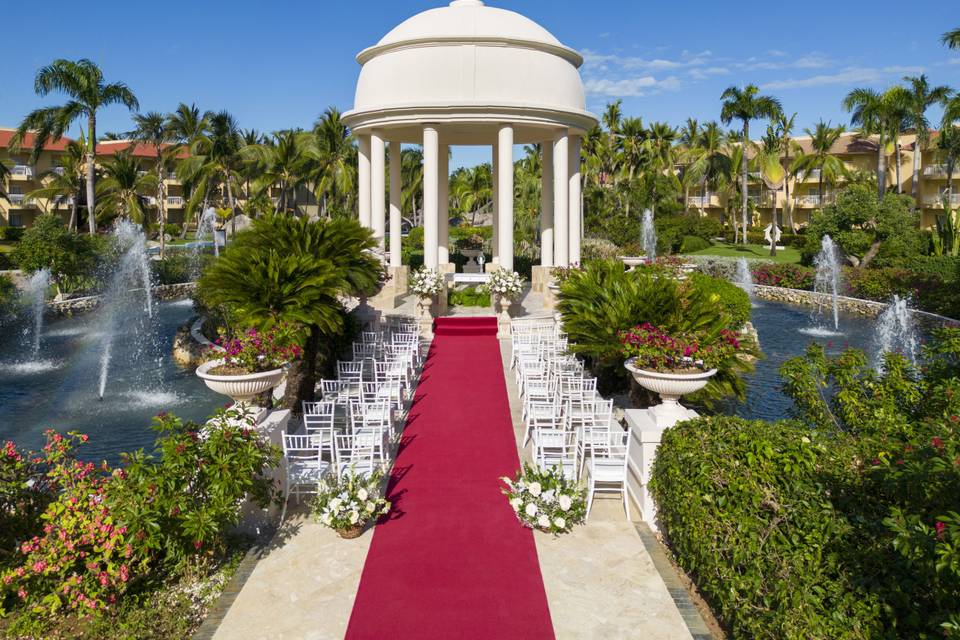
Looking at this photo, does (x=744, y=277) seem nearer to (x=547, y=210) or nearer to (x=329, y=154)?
(x=547, y=210)

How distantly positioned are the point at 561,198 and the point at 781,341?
36.2 feet

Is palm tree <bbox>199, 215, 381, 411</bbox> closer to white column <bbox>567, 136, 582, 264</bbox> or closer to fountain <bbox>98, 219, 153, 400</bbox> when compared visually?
white column <bbox>567, 136, 582, 264</bbox>

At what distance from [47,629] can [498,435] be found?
7.78 metres

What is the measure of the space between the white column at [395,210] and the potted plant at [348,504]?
1816cm

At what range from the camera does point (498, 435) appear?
12.7 metres

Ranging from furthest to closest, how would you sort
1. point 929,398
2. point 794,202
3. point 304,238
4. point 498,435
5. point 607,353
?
1. point 794,202
2. point 304,238
3. point 607,353
4. point 498,435
5. point 929,398

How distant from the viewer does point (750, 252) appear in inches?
2212

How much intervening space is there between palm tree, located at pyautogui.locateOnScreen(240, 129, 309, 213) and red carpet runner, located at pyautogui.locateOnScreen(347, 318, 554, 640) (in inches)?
1629

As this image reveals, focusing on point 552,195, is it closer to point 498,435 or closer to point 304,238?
point 304,238

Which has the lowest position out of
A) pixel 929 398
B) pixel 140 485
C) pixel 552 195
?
pixel 140 485

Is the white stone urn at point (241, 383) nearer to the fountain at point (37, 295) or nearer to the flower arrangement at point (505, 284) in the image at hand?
the flower arrangement at point (505, 284)

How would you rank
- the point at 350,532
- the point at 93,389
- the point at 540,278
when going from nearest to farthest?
the point at 350,532
the point at 93,389
the point at 540,278

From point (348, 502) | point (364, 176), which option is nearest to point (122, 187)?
point (364, 176)

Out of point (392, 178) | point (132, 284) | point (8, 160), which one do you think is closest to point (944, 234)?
point (392, 178)
